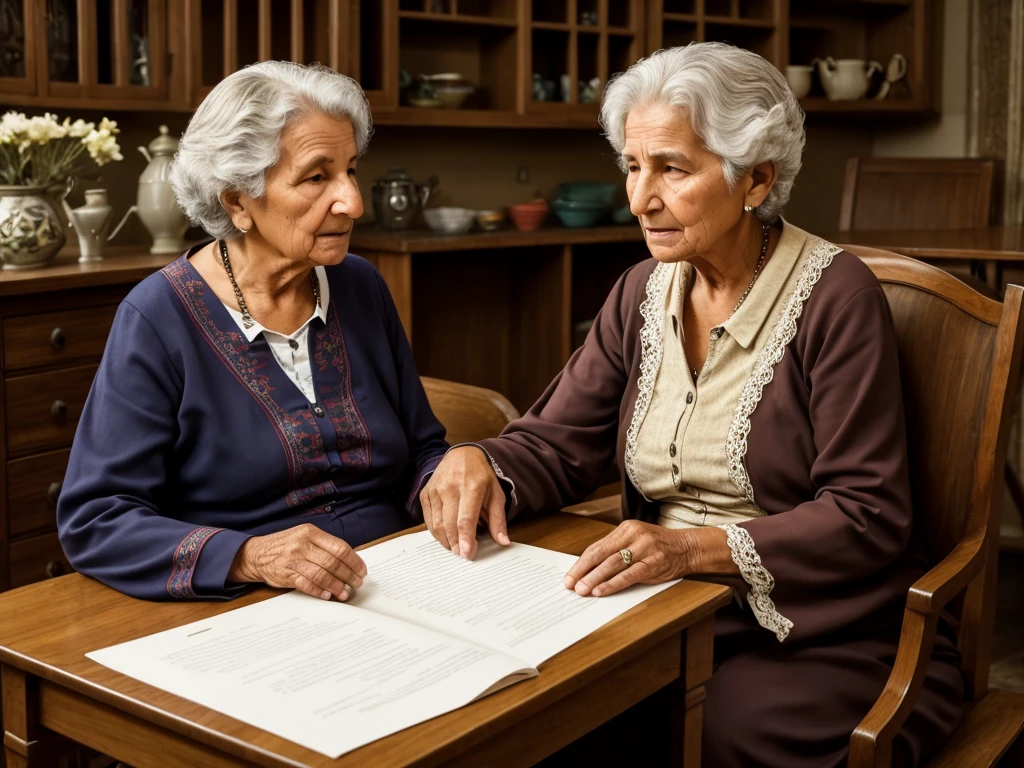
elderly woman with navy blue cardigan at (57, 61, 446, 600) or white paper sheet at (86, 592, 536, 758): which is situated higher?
elderly woman with navy blue cardigan at (57, 61, 446, 600)

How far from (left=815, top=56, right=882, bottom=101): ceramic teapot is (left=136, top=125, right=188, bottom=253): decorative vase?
310 centimetres

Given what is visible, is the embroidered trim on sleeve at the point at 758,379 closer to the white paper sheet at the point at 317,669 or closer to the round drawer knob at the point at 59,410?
the white paper sheet at the point at 317,669

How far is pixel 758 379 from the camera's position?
1.64m

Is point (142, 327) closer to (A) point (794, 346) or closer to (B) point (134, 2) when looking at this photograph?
(A) point (794, 346)

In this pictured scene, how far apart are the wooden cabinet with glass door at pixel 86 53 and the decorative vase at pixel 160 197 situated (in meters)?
0.12

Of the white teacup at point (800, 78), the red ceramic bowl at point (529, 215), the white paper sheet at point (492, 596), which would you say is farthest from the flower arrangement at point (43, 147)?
the white teacup at point (800, 78)

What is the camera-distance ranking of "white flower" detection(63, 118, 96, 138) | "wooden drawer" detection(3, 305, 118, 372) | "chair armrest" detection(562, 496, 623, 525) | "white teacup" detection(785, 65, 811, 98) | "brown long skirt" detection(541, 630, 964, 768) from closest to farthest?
"brown long skirt" detection(541, 630, 964, 768)
"chair armrest" detection(562, 496, 623, 525)
"wooden drawer" detection(3, 305, 118, 372)
"white flower" detection(63, 118, 96, 138)
"white teacup" detection(785, 65, 811, 98)

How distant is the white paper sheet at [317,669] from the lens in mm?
950

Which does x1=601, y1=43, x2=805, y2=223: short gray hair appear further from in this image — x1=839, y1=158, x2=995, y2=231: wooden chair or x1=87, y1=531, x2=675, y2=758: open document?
x1=839, y1=158, x2=995, y2=231: wooden chair

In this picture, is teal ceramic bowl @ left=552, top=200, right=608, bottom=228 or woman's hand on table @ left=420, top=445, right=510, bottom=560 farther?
teal ceramic bowl @ left=552, top=200, right=608, bottom=228

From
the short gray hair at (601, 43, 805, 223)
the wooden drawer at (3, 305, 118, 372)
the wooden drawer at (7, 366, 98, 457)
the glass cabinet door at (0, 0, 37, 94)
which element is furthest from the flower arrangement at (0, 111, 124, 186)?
the short gray hair at (601, 43, 805, 223)

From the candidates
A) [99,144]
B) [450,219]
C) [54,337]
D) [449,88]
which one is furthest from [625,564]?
[449,88]

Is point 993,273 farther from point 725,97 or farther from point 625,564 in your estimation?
point 625,564

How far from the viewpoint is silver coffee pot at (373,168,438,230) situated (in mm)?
4012
